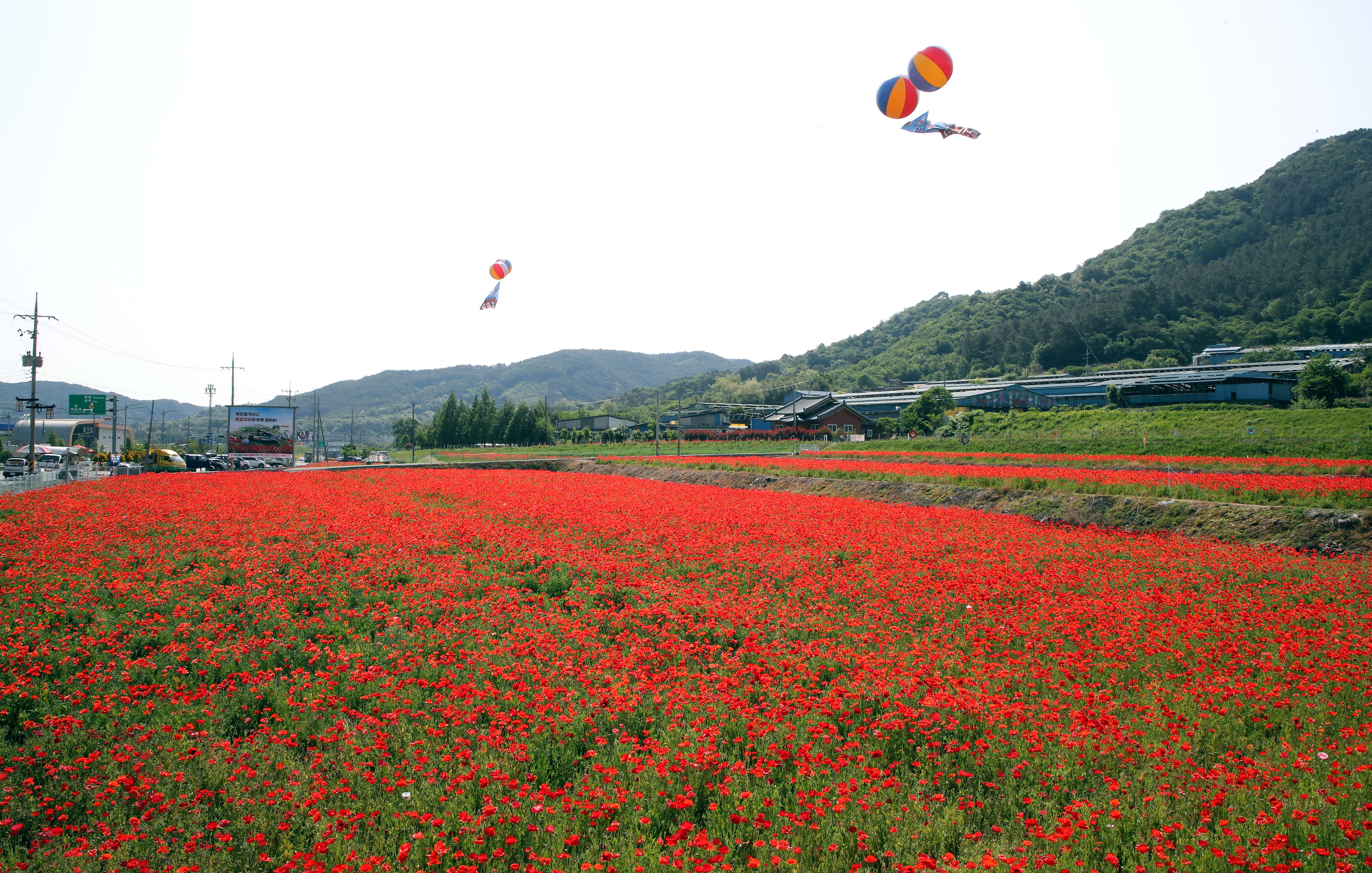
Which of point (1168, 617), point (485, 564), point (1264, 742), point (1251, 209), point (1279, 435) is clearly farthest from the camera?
point (1251, 209)

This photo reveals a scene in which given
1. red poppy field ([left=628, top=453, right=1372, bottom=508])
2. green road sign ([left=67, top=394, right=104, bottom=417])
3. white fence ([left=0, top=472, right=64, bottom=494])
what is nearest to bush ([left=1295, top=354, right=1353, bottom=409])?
red poppy field ([left=628, top=453, right=1372, bottom=508])

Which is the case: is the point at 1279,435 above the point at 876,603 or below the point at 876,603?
above

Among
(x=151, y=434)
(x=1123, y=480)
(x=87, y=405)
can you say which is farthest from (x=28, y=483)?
(x=1123, y=480)

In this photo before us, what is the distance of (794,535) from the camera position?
1570cm

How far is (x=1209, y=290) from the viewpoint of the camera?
12962cm

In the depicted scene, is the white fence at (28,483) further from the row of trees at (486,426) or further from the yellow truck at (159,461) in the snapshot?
the row of trees at (486,426)

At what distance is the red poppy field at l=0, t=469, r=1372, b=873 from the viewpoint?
4758 mm

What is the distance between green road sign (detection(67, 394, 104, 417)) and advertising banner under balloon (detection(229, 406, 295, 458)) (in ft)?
52.0

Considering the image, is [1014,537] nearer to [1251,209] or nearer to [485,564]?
[485,564]

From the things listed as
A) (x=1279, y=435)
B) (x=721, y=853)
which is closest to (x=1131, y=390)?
(x=1279, y=435)

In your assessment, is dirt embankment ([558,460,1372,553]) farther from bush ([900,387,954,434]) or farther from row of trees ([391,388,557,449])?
row of trees ([391,388,557,449])

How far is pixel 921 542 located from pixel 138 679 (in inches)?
517

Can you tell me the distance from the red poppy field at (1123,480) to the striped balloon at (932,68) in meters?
12.3

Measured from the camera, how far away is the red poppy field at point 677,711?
476cm
